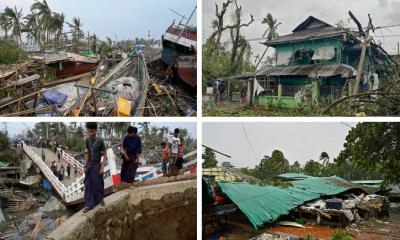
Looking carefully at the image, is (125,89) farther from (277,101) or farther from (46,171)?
(277,101)

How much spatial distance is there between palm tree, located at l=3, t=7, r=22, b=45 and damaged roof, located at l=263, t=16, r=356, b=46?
198 centimetres

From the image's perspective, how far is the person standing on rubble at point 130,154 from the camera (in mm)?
3254

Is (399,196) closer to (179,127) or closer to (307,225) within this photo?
(307,225)

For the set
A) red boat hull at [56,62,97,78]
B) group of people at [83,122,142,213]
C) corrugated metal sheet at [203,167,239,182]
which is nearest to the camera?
group of people at [83,122,142,213]

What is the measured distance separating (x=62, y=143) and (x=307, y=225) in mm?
1963

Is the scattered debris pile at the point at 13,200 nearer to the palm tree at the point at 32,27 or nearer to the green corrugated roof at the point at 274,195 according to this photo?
the palm tree at the point at 32,27

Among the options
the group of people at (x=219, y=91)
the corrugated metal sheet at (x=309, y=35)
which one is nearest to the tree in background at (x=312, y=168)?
the group of people at (x=219, y=91)

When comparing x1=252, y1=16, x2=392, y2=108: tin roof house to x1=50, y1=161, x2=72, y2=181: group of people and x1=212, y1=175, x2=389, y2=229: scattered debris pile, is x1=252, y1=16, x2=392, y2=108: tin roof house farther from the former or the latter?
x1=50, y1=161, x2=72, y2=181: group of people

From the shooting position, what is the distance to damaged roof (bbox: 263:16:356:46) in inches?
133

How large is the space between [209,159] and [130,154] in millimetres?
599

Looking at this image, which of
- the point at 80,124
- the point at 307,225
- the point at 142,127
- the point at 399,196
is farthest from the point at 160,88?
the point at 399,196

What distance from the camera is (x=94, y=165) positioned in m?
3.13

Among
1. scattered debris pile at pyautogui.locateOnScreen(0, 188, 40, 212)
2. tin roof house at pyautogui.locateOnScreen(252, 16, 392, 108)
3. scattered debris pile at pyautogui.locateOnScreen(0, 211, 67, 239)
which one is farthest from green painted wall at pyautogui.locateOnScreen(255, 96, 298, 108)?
scattered debris pile at pyautogui.locateOnScreen(0, 188, 40, 212)

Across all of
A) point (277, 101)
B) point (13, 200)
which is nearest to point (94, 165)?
point (13, 200)
